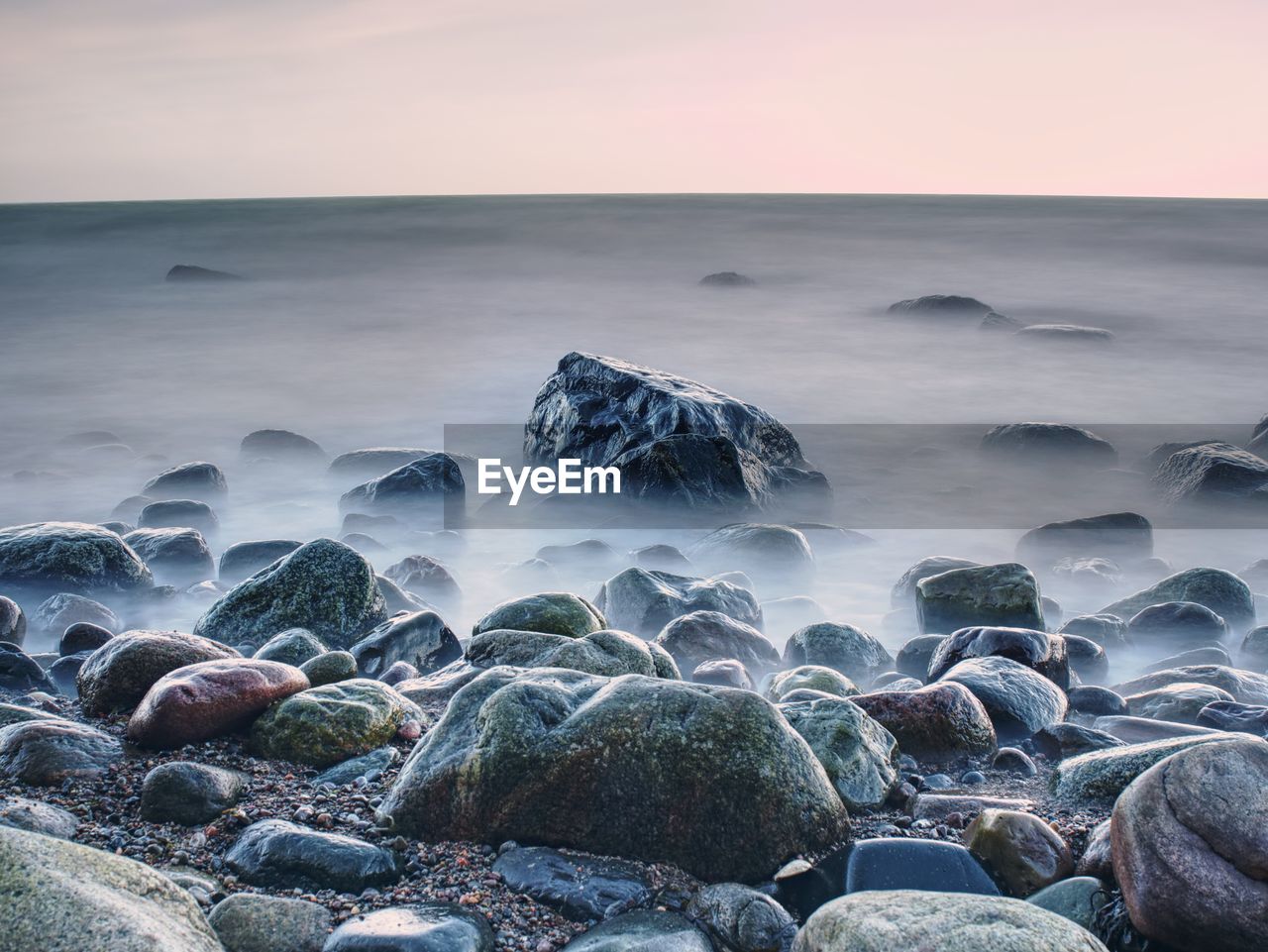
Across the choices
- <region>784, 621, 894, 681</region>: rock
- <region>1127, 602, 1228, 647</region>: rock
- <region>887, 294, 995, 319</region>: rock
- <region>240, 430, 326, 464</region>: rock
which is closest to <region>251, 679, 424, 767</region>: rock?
<region>784, 621, 894, 681</region>: rock

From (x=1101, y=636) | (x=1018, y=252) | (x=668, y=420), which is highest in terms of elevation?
(x=1018, y=252)

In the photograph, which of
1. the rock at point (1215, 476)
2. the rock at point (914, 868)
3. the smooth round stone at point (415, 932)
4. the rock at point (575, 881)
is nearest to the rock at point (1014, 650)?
the rock at point (914, 868)

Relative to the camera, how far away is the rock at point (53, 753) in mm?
3480

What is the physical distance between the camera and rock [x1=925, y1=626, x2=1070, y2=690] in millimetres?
5156

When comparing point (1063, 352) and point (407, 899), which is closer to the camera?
point (407, 899)

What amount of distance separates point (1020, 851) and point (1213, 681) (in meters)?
2.87

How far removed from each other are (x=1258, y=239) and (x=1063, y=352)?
2514 cm

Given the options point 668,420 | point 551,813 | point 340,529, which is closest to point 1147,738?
point 551,813

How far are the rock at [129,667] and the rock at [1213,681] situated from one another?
14.5 feet

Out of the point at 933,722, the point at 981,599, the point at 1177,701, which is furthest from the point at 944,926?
the point at 981,599

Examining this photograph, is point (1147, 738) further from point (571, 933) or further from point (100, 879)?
point (100, 879)

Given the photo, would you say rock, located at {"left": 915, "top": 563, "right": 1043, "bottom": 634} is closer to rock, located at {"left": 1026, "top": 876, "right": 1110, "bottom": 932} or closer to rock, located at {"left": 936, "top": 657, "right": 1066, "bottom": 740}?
rock, located at {"left": 936, "top": 657, "right": 1066, "bottom": 740}

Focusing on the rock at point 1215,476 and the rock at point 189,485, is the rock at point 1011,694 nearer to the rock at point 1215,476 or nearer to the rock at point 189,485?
the rock at point 1215,476

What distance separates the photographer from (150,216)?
45.8 m
